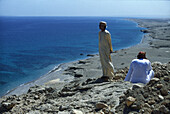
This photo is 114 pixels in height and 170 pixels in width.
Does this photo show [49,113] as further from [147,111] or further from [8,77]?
[8,77]

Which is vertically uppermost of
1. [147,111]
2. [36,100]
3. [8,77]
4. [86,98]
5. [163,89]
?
[163,89]

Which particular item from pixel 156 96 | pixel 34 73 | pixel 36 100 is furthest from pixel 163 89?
pixel 34 73

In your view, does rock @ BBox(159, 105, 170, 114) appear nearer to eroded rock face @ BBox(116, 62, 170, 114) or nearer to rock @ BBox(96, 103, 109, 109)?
eroded rock face @ BBox(116, 62, 170, 114)

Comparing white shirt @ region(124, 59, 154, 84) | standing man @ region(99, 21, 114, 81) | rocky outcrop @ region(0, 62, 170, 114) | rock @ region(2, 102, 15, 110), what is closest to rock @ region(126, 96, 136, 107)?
rocky outcrop @ region(0, 62, 170, 114)

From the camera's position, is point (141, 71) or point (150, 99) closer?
point (150, 99)

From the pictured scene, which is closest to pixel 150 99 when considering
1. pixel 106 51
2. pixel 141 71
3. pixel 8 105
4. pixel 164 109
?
pixel 164 109

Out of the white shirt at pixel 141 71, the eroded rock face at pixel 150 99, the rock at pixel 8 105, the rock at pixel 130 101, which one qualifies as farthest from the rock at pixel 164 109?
the rock at pixel 8 105

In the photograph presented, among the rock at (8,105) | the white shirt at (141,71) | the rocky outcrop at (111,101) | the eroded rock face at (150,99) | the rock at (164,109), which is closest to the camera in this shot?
the rock at (164,109)

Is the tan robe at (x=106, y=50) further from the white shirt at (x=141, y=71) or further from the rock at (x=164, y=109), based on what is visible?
the rock at (x=164, y=109)

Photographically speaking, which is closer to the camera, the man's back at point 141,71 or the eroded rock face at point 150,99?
the eroded rock face at point 150,99

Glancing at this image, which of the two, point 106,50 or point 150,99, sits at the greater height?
point 106,50

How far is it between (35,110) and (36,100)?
1825 mm

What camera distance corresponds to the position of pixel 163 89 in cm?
493

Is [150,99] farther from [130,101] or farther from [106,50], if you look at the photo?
[106,50]
